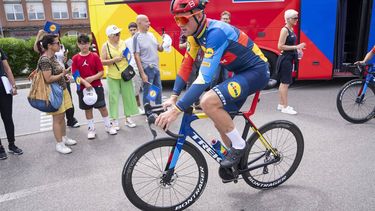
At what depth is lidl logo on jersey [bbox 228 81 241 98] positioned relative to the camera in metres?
2.66

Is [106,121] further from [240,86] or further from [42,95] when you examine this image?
[240,86]

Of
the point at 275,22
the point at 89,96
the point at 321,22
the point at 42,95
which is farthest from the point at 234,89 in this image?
the point at 321,22

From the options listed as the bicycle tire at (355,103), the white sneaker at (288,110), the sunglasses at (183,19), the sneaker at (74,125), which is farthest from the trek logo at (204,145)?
the sneaker at (74,125)

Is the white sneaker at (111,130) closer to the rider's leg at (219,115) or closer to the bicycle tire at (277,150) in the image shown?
the bicycle tire at (277,150)

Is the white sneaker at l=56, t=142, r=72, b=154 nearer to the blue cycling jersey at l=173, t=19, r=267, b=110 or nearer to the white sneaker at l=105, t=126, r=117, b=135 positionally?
the white sneaker at l=105, t=126, r=117, b=135

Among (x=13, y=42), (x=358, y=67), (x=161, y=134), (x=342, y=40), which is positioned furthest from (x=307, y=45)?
(x=13, y=42)

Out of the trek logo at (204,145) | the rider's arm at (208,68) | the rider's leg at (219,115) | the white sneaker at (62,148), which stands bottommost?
the white sneaker at (62,148)

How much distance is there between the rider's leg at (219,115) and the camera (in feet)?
8.61

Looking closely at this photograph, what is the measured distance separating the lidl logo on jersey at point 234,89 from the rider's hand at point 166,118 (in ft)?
1.69

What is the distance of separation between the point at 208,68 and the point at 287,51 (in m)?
3.84

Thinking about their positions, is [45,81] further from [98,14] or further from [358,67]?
[358,67]

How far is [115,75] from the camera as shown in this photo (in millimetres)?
5305

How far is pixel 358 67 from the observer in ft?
16.6

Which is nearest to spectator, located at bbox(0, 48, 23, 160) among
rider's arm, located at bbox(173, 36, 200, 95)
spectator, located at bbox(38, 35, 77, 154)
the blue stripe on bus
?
spectator, located at bbox(38, 35, 77, 154)
